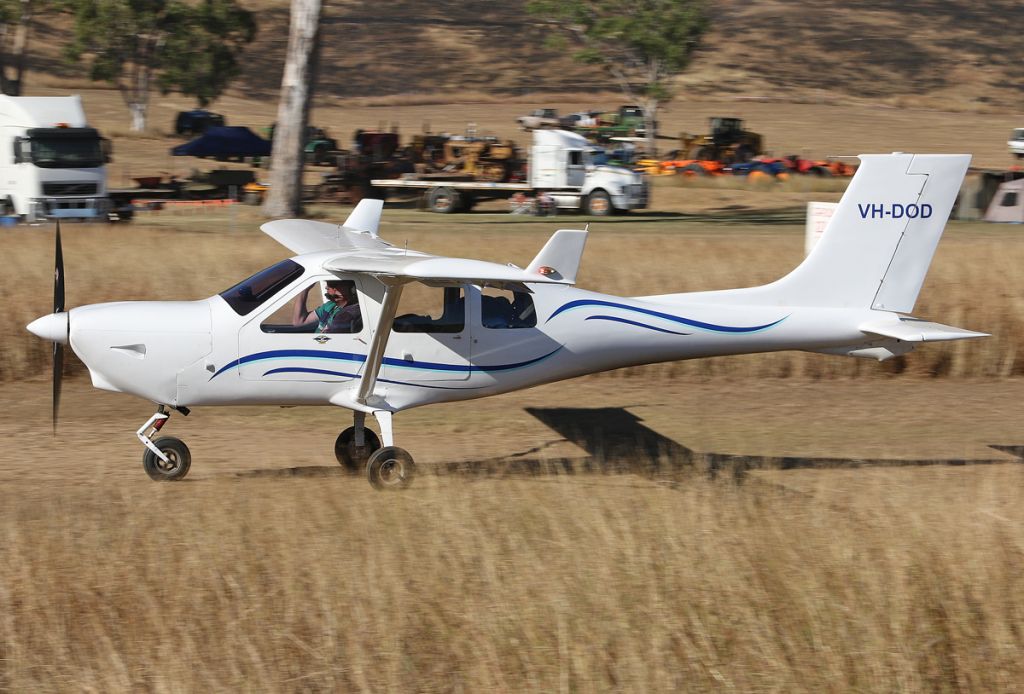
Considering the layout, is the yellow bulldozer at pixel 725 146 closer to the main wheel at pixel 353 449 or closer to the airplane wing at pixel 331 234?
the airplane wing at pixel 331 234

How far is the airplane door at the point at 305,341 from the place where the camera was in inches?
420

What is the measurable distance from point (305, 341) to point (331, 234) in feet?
7.23

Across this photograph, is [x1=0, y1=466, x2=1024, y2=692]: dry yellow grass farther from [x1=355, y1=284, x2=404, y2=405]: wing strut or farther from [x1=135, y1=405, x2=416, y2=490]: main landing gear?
[x1=355, y1=284, x2=404, y2=405]: wing strut

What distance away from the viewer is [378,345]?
10.7 m

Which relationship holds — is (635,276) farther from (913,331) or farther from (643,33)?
(643,33)

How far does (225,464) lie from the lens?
39.5ft

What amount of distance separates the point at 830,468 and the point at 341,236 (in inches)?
230

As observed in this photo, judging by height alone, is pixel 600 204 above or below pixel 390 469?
above

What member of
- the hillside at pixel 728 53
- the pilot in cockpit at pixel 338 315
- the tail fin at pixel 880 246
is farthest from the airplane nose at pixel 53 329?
the hillside at pixel 728 53

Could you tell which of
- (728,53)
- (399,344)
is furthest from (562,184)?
(728,53)

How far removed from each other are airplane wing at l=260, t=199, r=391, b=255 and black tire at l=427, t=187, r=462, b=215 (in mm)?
25054

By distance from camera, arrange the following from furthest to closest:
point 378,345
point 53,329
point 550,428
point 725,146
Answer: point 725,146
point 550,428
point 378,345
point 53,329

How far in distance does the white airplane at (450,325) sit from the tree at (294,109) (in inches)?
618

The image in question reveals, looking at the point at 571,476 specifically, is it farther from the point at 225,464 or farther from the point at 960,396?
the point at 960,396
